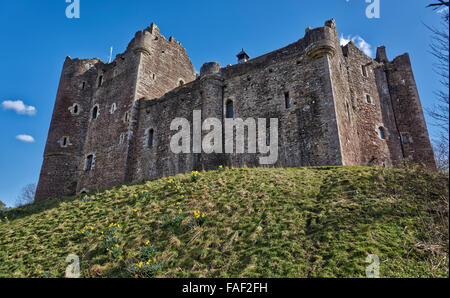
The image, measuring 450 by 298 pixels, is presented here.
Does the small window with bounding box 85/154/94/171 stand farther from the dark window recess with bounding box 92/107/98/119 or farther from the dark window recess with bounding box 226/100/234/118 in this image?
the dark window recess with bounding box 226/100/234/118

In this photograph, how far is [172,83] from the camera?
23.6m

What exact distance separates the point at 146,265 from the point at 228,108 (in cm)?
1190

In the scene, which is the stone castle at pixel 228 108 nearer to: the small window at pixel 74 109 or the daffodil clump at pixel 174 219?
the small window at pixel 74 109

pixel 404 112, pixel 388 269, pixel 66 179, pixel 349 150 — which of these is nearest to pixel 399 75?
pixel 404 112

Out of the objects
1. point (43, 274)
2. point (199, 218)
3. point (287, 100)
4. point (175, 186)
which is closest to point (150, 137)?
point (175, 186)

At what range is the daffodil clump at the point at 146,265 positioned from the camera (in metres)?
6.60

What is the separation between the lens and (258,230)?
294 inches

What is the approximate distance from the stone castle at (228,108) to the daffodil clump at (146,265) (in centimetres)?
854

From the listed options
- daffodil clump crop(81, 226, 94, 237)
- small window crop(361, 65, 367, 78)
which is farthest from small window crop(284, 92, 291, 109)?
daffodil clump crop(81, 226, 94, 237)

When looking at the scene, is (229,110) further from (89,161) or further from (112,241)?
(89,161)

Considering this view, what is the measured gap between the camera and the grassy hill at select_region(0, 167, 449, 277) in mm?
6008

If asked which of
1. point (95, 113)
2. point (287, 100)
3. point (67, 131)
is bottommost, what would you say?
point (287, 100)

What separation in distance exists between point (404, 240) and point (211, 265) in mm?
4236

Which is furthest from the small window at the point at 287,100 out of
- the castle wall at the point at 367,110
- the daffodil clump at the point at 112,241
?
the daffodil clump at the point at 112,241
